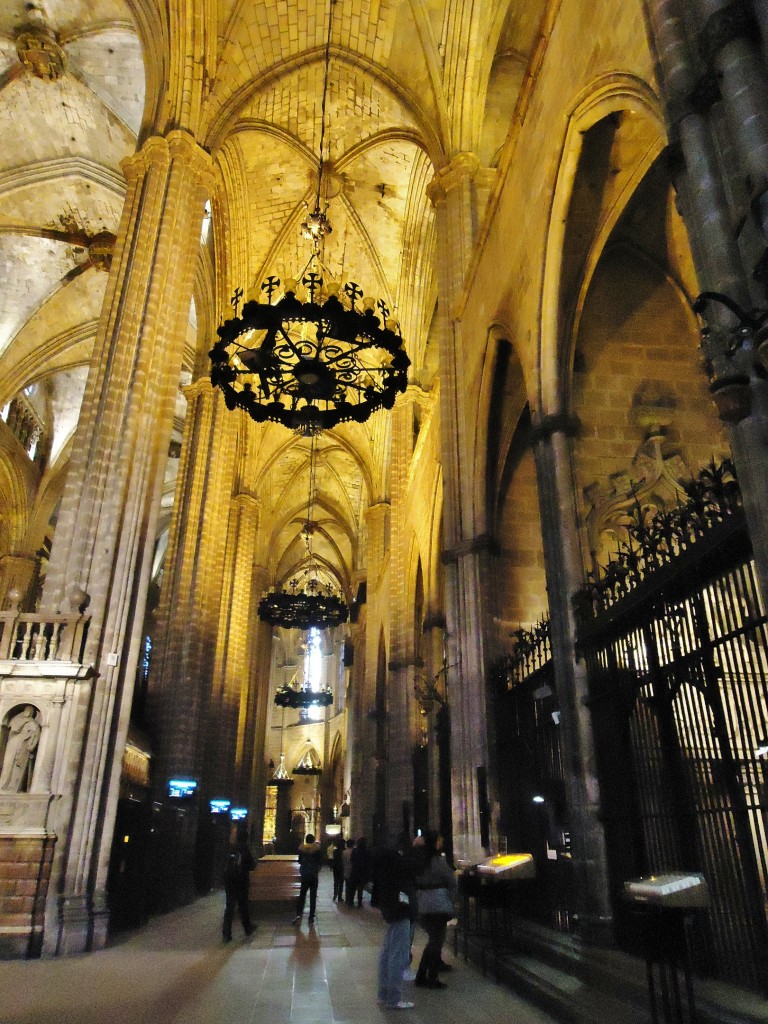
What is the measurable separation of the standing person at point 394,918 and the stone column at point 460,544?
363cm

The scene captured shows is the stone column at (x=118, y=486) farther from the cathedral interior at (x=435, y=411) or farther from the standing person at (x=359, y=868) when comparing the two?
the standing person at (x=359, y=868)

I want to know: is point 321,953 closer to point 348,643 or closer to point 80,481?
point 80,481

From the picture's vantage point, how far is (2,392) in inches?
781

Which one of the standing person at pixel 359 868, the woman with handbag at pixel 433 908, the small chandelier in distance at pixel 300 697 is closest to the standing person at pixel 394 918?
the woman with handbag at pixel 433 908

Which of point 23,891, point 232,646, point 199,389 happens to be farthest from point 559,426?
point 232,646

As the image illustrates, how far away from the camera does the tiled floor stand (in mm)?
4457

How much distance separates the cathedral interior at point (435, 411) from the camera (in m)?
4.53

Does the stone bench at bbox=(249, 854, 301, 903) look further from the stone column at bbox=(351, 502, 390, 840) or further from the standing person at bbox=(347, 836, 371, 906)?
the stone column at bbox=(351, 502, 390, 840)

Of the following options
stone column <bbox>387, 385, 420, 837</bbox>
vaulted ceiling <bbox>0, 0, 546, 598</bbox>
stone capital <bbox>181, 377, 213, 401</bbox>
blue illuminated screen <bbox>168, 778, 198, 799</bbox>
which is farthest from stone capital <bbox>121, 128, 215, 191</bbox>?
blue illuminated screen <bbox>168, 778, 198, 799</bbox>

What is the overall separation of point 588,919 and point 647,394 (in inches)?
231

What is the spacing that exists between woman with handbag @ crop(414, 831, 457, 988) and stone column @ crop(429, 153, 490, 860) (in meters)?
2.98

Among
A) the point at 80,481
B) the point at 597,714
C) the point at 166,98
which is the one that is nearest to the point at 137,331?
the point at 80,481

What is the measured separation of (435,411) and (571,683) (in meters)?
9.48

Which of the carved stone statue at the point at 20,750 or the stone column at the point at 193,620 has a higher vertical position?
the stone column at the point at 193,620
